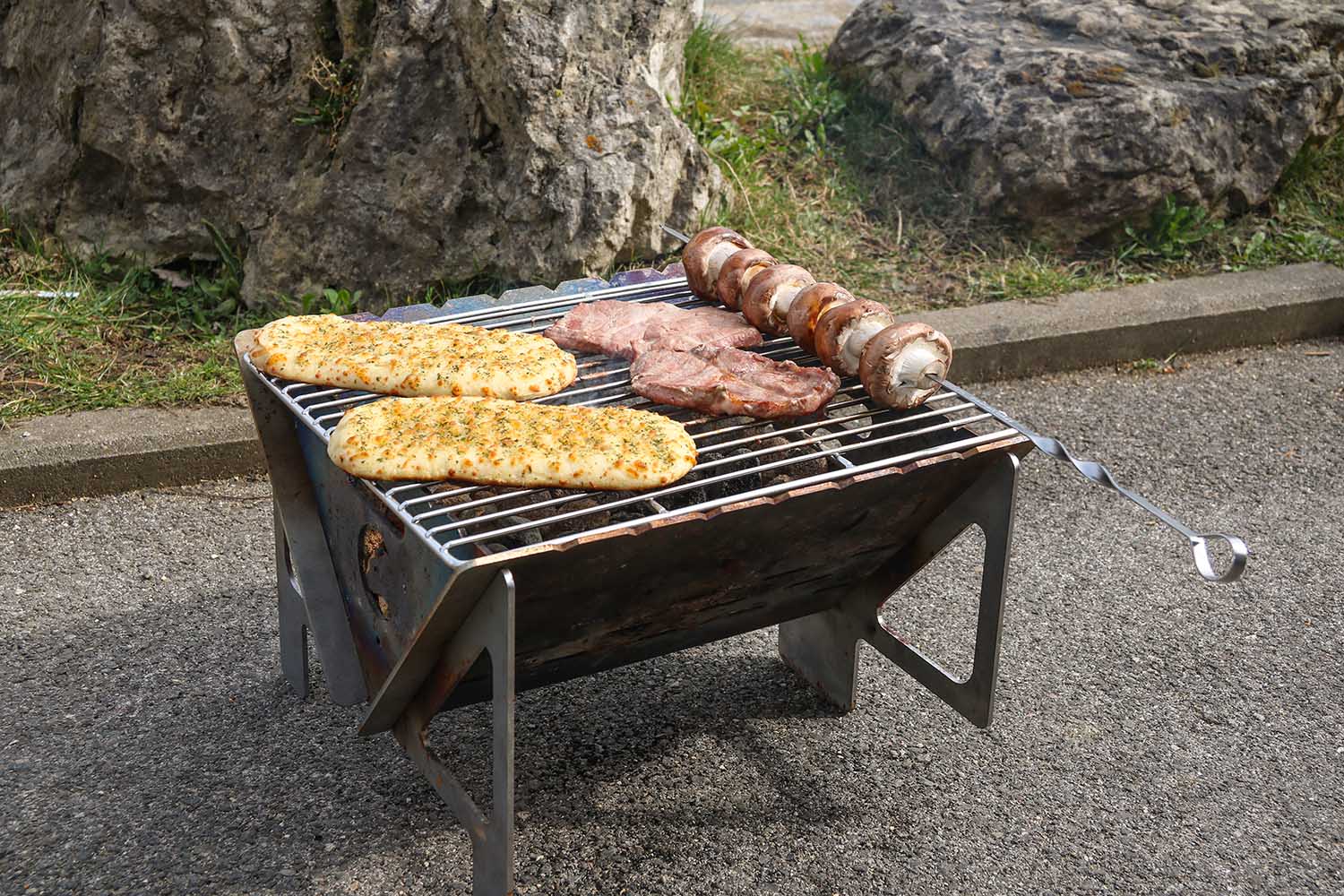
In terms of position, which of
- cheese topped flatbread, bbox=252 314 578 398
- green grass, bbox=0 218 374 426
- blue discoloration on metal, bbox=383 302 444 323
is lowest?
green grass, bbox=0 218 374 426

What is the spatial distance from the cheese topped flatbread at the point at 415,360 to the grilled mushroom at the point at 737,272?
1.53 feet

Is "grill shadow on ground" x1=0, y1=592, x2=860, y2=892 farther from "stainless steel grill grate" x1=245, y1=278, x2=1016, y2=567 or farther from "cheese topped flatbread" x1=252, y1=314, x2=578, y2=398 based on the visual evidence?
"cheese topped flatbread" x1=252, y1=314, x2=578, y2=398

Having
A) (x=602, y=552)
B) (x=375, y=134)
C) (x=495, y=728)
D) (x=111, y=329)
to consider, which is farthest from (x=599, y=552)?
(x=111, y=329)

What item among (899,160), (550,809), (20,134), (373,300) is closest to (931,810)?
(550,809)

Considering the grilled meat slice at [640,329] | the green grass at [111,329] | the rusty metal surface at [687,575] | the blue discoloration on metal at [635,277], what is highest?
the grilled meat slice at [640,329]

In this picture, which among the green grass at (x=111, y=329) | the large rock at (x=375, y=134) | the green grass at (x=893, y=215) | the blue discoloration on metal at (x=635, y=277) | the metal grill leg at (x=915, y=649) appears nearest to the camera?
the metal grill leg at (x=915, y=649)

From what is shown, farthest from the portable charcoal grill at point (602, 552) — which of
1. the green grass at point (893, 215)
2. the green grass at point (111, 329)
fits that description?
the green grass at point (893, 215)

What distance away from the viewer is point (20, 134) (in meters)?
5.16

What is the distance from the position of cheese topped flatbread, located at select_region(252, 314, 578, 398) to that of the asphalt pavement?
0.97 metres

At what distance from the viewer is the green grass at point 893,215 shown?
5.54 metres

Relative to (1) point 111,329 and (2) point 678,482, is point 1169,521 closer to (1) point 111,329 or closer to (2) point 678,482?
(2) point 678,482

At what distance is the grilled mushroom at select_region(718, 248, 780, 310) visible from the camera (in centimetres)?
301

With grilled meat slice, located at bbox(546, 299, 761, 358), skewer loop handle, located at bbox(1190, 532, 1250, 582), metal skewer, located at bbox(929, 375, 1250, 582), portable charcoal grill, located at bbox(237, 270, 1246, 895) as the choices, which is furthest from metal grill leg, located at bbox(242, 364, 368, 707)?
skewer loop handle, located at bbox(1190, 532, 1250, 582)

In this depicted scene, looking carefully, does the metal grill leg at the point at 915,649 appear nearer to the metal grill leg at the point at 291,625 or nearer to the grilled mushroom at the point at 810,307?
the grilled mushroom at the point at 810,307
